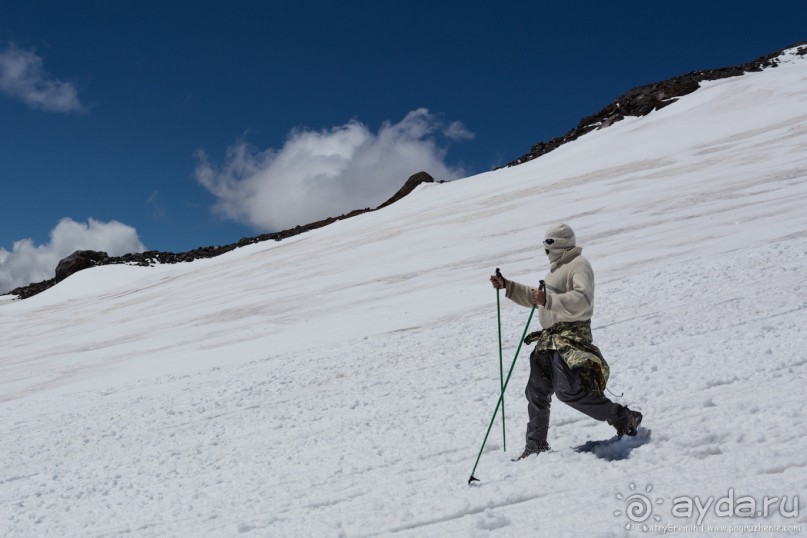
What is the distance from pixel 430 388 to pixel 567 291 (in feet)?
10.5

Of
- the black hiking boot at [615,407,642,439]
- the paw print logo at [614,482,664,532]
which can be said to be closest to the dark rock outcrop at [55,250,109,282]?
the black hiking boot at [615,407,642,439]

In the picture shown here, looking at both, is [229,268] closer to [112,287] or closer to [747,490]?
[112,287]

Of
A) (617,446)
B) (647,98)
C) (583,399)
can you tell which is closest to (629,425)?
(617,446)

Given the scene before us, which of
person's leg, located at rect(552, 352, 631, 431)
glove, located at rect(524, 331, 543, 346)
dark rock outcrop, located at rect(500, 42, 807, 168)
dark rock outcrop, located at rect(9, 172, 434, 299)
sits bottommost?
person's leg, located at rect(552, 352, 631, 431)

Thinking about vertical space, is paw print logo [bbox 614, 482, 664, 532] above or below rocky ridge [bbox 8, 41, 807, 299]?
below

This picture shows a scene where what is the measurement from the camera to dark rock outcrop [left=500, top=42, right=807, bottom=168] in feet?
120

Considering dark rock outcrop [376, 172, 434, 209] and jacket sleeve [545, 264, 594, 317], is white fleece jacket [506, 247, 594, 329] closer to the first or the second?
jacket sleeve [545, 264, 594, 317]

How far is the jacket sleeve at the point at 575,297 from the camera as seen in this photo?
4297 mm

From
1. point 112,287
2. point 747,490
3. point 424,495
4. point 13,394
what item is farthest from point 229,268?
point 747,490

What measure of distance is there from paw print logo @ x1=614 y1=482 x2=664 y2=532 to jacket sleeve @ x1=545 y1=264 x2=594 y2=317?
1.24 metres

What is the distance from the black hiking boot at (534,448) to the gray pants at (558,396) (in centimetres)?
3

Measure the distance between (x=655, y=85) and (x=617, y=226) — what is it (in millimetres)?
30025

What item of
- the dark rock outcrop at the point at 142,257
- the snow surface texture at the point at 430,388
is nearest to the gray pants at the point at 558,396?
the snow surface texture at the point at 430,388

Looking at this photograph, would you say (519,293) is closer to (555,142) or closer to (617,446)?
(617,446)
